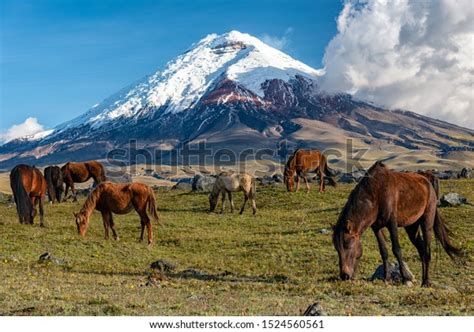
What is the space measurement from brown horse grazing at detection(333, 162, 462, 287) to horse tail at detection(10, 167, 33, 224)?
17.4 meters

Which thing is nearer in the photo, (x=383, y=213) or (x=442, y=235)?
(x=383, y=213)

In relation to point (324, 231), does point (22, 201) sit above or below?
above

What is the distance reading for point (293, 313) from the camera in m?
Result: 10.9

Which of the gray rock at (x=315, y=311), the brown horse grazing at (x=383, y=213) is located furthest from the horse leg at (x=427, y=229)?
the gray rock at (x=315, y=311)

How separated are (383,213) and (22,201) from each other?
18.5 m

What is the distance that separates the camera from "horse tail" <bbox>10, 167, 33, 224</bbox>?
88.2 ft

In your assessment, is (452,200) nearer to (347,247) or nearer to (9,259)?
(347,247)

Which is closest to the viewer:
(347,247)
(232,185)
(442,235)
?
(347,247)

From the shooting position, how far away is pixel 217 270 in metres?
18.7

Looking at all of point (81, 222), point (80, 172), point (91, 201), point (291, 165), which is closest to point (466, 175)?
point (291, 165)

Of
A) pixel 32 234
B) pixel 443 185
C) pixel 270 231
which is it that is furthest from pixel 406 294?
pixel 443 185

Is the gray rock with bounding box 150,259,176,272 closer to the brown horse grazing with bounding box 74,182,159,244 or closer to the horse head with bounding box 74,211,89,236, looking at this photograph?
the brown horse grazing with bounding box 74,182,159,244

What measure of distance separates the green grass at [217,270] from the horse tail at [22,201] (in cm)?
52

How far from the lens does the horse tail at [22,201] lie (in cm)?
2688
